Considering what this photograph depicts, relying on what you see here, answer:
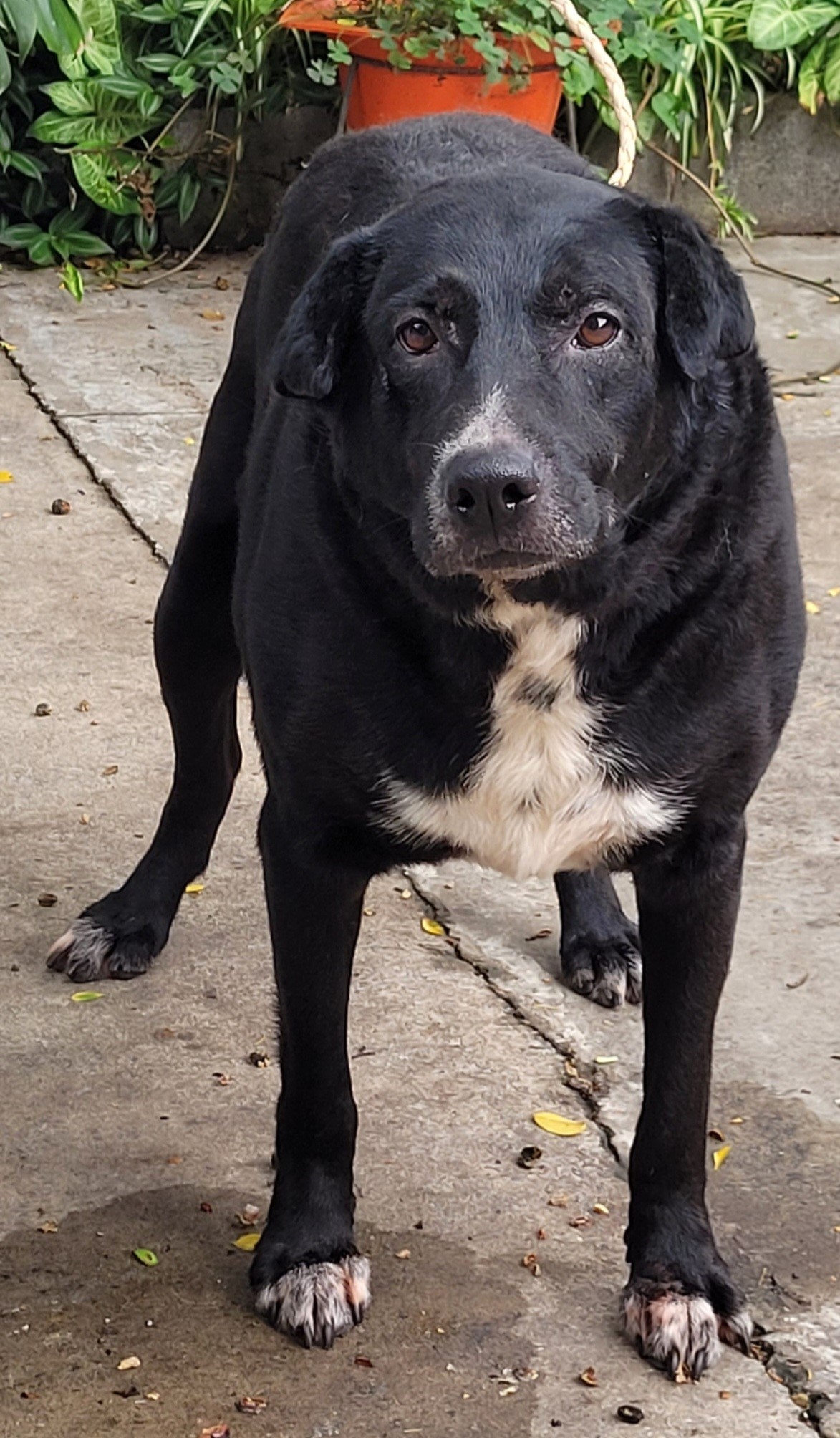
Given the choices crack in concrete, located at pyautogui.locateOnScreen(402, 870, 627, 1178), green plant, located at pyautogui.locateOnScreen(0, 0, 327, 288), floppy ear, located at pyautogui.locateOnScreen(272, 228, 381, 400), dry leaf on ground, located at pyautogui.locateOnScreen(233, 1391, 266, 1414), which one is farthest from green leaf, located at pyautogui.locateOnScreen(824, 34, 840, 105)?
dry leaf on ground, located at pyautogui.locateOnScreen(233, 1391, 266, 1414)

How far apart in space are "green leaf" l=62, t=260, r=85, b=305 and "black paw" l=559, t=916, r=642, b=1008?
147 inches

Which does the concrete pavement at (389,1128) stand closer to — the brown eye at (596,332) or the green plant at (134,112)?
the brown eye at (596,332)

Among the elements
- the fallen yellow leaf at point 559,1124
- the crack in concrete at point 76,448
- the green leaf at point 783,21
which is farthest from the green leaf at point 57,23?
the green leaf at point 783,21

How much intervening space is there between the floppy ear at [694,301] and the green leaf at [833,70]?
4.88m

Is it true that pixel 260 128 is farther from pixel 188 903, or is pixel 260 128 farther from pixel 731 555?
pixel 731 555

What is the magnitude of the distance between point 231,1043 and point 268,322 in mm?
1095

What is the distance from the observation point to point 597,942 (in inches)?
129

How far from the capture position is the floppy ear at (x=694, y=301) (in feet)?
7.33

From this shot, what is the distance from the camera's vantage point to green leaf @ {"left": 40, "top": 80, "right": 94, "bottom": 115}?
6.52m

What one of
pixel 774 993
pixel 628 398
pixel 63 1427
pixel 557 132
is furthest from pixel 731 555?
pixel 557 132

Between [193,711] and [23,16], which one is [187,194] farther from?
[23,16]

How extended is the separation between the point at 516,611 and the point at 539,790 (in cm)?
24

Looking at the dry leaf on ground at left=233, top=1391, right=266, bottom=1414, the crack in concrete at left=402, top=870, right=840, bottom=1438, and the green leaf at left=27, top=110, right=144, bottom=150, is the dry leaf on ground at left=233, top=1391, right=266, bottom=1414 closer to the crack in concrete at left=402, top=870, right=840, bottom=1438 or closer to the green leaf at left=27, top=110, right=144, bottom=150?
the crack in concrete at left=402, top=870, right=840, bottom=1438

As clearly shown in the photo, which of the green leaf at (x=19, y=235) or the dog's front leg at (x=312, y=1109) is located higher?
the dog's front leg at (x=312, y=1109)
